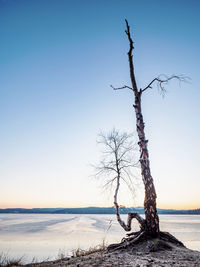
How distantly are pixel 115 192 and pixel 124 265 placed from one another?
5.19 m

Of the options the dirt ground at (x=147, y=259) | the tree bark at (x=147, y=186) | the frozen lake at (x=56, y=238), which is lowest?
the frozen lake at (x=56, y=238)

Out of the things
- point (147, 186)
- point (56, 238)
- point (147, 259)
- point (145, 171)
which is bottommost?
point (56, 238)

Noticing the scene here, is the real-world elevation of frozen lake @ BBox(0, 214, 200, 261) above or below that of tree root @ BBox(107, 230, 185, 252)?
below

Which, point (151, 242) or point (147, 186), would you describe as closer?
point (151, 242)

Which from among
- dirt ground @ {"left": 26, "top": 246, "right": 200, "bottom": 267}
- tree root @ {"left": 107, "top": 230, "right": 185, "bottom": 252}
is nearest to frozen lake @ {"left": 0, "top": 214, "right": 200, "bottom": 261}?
tree root @ {"left": 107, "top": 230, "right": 185, "bottom": 252}

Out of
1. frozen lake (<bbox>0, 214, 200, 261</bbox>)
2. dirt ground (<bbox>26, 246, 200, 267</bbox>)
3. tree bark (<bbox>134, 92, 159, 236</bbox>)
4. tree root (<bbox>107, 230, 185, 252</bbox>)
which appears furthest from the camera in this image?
frozen lake (<bbox>0, 214, 200, 261</bbox>)

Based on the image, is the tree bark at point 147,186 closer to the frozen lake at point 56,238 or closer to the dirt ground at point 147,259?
the dirt ground at point 147,259

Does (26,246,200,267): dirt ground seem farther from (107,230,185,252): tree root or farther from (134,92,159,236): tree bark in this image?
(134,92,159,236): tree bark

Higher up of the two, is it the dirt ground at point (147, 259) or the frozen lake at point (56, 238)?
the dirt ground at point (147, 259)

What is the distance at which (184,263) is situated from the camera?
492 centimetres

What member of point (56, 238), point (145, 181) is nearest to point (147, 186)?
point (145, 181)

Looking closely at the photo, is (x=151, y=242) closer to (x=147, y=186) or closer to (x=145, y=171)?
(x=147, y=186)

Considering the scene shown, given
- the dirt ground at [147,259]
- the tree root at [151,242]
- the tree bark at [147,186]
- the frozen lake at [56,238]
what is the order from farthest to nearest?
the frozen lake at [56,238], the tree bark at [147,186], the tree root at [151,242], the dirt ground at [147,259]

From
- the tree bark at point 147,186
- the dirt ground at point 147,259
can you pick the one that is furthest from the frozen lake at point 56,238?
the dirt ground at point 147,259
